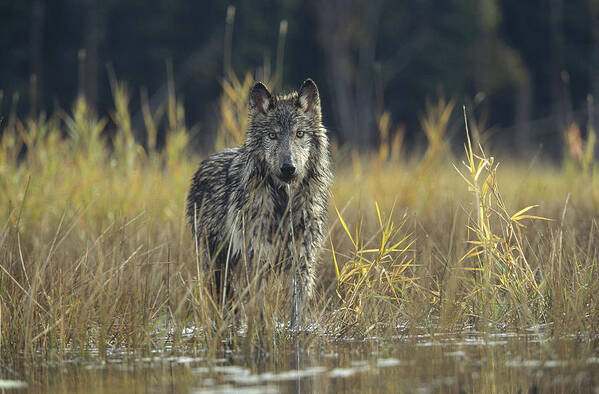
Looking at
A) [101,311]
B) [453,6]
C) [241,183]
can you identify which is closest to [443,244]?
[241,183]

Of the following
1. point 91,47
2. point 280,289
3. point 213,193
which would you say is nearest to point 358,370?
point 280,289

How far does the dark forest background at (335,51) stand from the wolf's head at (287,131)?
70.5ft

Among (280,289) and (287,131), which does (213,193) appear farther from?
(280,289)

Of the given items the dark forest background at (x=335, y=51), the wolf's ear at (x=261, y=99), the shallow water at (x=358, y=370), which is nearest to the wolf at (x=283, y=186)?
the wolf's ear at (x=261, y=99)

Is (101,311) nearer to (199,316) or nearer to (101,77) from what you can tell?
(199,316)

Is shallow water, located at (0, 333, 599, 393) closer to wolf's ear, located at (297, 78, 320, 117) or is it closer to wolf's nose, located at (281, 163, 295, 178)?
wolf's nose, located at (281, 163, 295, 178)

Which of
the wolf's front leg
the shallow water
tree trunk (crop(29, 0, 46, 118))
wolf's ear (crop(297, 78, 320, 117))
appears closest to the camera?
the shallow water

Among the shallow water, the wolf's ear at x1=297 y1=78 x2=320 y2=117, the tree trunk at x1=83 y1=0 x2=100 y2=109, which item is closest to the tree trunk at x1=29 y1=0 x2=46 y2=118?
the tree trunk at x1=83 y1=0 x2=100 y2=109

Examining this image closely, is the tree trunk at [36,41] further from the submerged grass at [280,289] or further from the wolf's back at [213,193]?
the wolf's back at [213,193]

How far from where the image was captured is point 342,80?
A: 2956 centimetres

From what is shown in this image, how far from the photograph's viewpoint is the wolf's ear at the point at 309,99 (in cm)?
614

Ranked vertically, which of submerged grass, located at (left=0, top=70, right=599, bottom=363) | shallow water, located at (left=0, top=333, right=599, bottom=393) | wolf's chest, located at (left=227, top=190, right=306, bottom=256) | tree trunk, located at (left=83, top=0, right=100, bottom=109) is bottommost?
shallow water, located at (left=0, top=333, right=599, bottom=393)

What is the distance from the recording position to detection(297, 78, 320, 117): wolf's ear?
6141mm

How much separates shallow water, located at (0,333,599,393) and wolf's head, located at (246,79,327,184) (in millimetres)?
1419
